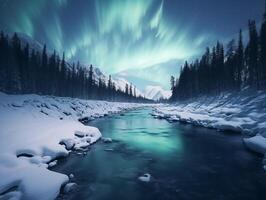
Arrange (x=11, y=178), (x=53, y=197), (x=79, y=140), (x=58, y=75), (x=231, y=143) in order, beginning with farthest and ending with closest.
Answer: (x=58, y=75)
(x=231, y=143)
(x=79, y=140)
(x=11, y=178)
(x=53, y=197)

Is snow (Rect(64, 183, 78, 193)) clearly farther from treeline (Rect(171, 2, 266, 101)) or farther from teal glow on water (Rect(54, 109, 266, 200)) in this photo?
treeline (Rect(171, 2, 266, 101))

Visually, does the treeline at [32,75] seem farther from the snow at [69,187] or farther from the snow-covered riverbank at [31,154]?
the snow at [69,187]

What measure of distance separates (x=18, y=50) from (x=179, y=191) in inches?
2576

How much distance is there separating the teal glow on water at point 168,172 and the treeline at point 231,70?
109 feet

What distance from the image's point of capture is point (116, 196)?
22.4ft

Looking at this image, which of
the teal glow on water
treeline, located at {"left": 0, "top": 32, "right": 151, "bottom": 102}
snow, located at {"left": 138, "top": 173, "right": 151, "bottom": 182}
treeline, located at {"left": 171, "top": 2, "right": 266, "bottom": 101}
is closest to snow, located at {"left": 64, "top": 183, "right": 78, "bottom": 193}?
the teal glow on water

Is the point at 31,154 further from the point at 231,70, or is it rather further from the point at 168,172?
the point at 231,70

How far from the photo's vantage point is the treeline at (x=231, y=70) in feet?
130

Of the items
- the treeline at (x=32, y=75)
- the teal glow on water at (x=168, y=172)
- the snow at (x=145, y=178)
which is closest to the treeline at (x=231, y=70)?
the teal glow on water at (x=168, y=172)

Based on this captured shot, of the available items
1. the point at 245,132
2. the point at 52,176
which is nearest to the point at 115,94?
the point at 245,132

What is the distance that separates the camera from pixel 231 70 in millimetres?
50875

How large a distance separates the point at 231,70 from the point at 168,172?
5279cm

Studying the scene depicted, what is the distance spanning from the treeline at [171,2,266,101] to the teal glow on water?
109ft

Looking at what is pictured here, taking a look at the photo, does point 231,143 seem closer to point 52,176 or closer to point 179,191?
point 179,191
